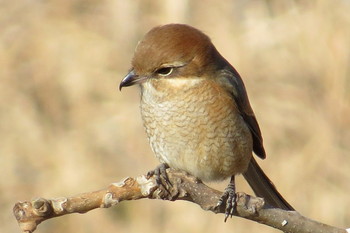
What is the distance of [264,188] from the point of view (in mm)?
4102

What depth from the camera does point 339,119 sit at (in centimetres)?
710

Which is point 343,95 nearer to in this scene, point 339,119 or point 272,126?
point 339,119

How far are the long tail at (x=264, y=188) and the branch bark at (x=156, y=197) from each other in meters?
0.80

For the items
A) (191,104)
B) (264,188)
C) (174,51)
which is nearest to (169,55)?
(174,51)

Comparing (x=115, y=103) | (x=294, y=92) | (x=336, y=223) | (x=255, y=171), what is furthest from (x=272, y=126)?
(x=255, y=171)

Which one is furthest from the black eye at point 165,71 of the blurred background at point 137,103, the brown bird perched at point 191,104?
the blurred background at point 137,103

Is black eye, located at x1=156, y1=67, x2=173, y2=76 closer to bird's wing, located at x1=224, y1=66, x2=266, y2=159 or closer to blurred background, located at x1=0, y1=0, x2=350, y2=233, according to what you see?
bird's wing, located at x1=224, y1=66, x2=266, y2=159

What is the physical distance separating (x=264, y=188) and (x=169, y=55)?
40.6 inches

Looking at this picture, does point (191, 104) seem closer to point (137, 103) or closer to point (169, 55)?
point (169, 55)

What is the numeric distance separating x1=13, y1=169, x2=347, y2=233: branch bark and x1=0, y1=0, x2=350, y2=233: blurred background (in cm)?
371

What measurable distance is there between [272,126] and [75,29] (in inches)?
88.3

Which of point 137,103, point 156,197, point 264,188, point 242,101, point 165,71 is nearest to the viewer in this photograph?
point 156,197

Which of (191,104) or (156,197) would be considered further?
(191,104)

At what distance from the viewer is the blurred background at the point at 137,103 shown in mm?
7074
